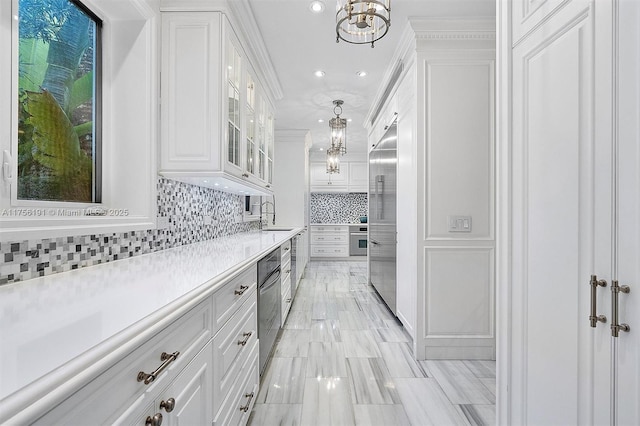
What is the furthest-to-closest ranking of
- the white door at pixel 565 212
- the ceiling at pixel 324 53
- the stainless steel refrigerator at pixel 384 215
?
the stainless steel refrigerator at pixel 384 215 → the ceiling at pixel 324 53 → the white door at pixel 565 212

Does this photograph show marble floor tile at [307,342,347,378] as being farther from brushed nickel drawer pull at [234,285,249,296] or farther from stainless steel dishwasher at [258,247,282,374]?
brushed nickel drawer pull at [234,285,249,296]

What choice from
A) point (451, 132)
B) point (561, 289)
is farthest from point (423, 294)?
point (561, 289)

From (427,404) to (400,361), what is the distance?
56 cm

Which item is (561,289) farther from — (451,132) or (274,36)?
(274,36)

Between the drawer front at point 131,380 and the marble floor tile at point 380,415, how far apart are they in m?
1.17

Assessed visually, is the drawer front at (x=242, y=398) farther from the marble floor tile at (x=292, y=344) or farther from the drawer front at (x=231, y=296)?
the marble floor tile at (x=292, y=344)

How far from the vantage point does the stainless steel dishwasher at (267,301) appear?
1.96 m

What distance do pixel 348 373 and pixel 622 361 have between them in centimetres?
170

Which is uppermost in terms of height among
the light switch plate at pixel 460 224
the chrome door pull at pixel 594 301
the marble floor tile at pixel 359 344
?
the light switch plate at pixel 460 224

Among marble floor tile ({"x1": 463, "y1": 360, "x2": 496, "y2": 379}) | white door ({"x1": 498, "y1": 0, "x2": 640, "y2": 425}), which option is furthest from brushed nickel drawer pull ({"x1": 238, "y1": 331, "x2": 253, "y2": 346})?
marble floor tile ({"x1": 463, "y1": 360, "x2": 496, "y2": 379})

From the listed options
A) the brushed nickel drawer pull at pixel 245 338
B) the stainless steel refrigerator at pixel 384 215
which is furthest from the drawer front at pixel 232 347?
the stainless steel refrigerator at pixel 384 215

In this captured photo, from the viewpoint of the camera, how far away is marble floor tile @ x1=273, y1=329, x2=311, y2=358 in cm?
252

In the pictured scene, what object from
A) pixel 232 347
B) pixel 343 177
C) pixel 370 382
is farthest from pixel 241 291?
pixel 343 177

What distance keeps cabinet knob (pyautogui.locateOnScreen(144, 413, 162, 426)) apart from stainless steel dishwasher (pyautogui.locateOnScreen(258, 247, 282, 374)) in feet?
3.71
